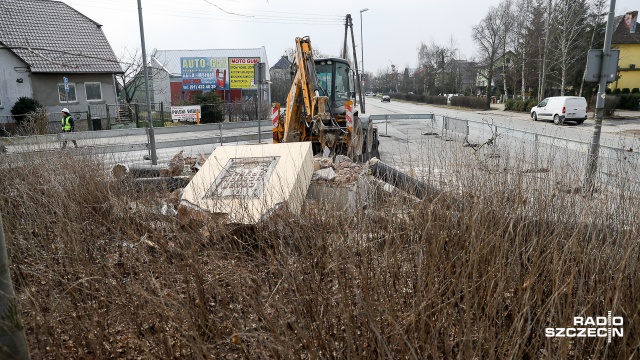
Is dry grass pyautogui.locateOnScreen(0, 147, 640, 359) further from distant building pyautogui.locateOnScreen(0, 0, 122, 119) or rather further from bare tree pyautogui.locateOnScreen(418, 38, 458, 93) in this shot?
bare tree pyautogui.locateOnScreen(418, 38, 458, 93)

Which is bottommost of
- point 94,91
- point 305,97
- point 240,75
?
point 305,97

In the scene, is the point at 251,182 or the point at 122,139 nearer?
the point at 251,182

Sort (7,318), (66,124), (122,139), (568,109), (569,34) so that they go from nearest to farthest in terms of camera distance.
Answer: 1. (7,318)
2. (66,124)
3. (122,139)
4. (568,109)
5. (569,34)

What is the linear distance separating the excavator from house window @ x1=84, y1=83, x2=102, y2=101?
1943 centimetres

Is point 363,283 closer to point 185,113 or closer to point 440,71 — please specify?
point 185,113

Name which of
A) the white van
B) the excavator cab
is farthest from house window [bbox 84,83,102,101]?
the white van

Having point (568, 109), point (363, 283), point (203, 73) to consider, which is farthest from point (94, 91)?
point (363, 283)

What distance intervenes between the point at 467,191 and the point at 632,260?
1458 mm

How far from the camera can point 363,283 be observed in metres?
2.47

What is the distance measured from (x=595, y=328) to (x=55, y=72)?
26.5 metres

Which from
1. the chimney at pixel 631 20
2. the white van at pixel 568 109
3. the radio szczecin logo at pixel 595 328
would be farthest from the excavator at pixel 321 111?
the chimney at pixel 631 20

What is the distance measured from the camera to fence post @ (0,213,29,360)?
4.86ft

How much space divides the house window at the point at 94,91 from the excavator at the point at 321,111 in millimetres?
19427

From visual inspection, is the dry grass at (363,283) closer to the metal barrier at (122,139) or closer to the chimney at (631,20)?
the metal barrier at (122,139)
